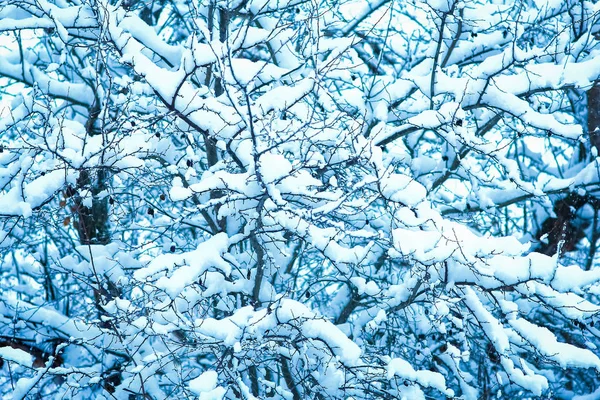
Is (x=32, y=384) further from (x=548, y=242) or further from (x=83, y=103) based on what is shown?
(x=548, y=242)

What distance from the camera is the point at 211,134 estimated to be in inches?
149

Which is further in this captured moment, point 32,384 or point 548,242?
point 548,242

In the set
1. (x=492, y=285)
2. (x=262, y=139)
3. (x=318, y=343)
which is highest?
(x=262, y=139)

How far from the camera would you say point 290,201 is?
4.10 m

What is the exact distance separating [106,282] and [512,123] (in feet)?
11.2

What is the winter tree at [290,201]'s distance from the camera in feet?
11.2

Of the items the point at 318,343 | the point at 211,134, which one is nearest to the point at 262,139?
the point at 211,134

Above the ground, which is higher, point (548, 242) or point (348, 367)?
point (548, 242)

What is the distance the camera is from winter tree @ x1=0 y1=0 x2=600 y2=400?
3.42m

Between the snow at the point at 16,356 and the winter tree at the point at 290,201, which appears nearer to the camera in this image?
the winter tree at the point at 290,201

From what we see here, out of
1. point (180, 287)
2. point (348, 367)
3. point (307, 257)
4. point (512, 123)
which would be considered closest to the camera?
point (180, 287)

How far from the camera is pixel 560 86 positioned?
416 cm

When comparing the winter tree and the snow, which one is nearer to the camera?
the winter tree

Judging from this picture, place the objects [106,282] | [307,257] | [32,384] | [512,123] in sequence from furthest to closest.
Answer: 1. [307,257]
2. [512,123]
3. [106,282]
4. [32,384]
